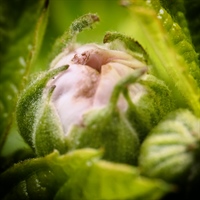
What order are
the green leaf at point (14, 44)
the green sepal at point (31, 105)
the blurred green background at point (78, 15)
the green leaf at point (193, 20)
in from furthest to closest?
the blurred green background at point (78, 15)
the green leaf at point (14, 44)
the green leaf at point (193, 20)
the green sepal at point (31, 105)

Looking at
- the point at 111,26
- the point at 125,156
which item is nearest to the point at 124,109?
the point at 125,156

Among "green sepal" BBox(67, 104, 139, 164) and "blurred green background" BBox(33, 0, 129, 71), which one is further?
"blurred green background" BBox(33, 0, 129, 71)

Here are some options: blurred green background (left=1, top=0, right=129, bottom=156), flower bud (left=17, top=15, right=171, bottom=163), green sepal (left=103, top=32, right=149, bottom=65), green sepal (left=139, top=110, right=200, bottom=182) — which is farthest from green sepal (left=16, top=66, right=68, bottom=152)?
blurred green background (left=1, top=0, right=129, bottom=156)

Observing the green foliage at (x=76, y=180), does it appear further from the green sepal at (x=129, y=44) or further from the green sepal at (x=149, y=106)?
the green sepal at (x=129, y=44)

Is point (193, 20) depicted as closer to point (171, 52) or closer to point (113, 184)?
point (171, 52)

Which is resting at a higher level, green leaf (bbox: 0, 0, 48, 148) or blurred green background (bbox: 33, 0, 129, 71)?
green leaf (bbox: 0, 0, 48, 148)

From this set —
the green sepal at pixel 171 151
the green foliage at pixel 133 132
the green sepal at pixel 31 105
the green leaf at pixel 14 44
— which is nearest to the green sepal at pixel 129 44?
the green foliage at pixel 133 132

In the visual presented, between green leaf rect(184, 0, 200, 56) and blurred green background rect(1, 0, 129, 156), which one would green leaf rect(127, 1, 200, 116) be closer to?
green leaf rect(184, 0, 200, 56)
